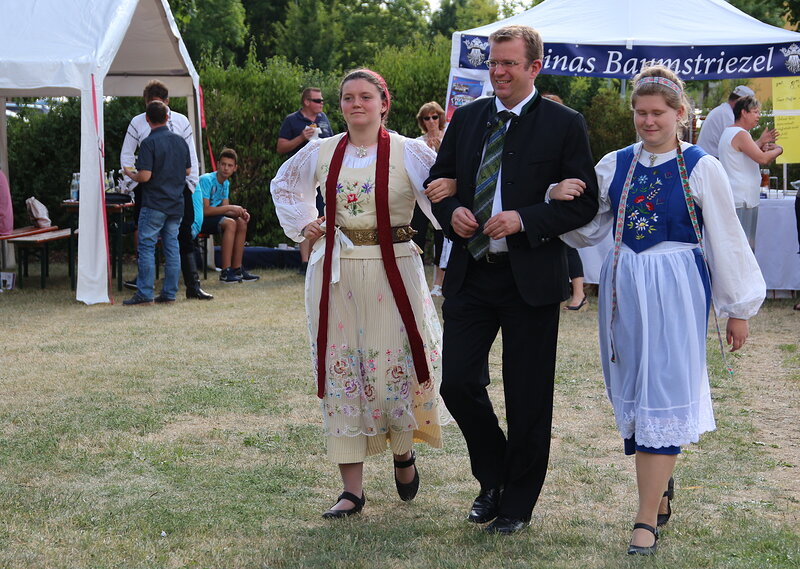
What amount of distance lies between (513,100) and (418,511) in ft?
5.46

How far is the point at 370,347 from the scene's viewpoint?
4133 millimetres

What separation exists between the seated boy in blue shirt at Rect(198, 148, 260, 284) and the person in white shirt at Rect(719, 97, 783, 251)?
5.24 m

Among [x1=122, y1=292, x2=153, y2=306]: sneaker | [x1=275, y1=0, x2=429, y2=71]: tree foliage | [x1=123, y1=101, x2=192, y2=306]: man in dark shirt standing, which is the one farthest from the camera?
[x1=275, y1=0, x2=429, y2=71]: tree foliage

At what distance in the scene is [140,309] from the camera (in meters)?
9.69

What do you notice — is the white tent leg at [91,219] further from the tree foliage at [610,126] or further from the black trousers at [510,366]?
the black trousers at [510,366]

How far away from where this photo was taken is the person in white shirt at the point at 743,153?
31.4 ft

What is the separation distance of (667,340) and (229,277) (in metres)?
8.66

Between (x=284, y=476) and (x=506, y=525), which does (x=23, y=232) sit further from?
(x=506, y=525)

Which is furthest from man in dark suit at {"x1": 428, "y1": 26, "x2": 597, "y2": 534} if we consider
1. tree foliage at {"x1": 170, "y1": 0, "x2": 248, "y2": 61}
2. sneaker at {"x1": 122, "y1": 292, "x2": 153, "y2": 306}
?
tree foliage at {"x1": 170, "y1": 0, "x2": 248, "y2": 61}

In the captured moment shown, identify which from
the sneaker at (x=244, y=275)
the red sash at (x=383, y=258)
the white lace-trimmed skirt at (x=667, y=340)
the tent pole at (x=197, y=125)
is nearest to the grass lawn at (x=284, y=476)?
the white lace-trimmed skirt at (x=667, y=340)

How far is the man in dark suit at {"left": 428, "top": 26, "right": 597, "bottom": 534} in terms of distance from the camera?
3693 millimetres

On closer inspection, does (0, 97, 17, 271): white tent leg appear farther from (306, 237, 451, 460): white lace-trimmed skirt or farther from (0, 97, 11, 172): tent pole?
(306, 237, 451, 460): white lace-trimmed skirt

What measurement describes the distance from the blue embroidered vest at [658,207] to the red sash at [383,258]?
0.91 m

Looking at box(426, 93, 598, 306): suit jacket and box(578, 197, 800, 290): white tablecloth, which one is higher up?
box(426, 93, 598, 306): suit jacket
